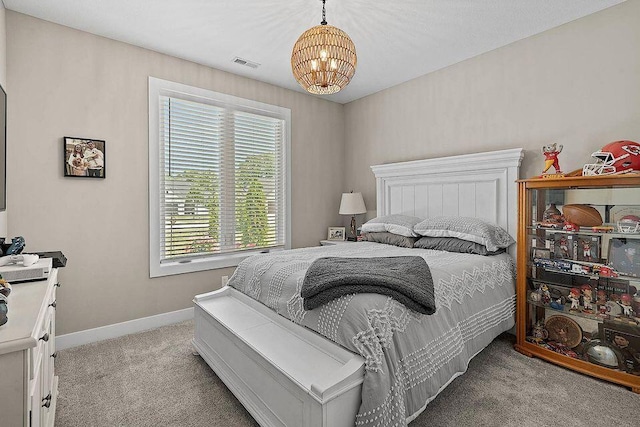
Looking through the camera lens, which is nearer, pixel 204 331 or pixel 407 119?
pixel 204 331

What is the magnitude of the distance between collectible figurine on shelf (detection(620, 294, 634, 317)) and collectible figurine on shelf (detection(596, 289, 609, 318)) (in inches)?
3.4

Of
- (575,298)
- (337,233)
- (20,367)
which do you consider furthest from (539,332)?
(20,367)

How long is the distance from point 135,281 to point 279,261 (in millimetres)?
1627

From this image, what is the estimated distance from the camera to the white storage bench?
1.35m

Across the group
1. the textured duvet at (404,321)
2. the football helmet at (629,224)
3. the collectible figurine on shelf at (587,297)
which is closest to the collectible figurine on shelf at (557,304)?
the collectible figurine on shelf at (587,297)

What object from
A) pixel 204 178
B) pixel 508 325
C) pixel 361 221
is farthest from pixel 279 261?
pixel 361 221

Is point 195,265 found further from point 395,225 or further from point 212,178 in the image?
point 395,225

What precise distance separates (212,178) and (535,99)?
3.19 meters

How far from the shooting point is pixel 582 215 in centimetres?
228

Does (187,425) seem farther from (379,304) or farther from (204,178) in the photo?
(204,178)

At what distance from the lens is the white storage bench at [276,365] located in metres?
1.35

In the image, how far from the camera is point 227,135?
11.8 ft

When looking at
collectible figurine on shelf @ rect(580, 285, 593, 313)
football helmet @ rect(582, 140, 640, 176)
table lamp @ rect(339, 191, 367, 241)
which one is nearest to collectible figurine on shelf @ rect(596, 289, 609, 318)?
collectible figurine on shelf @ rect(580, 285, 593, 313)

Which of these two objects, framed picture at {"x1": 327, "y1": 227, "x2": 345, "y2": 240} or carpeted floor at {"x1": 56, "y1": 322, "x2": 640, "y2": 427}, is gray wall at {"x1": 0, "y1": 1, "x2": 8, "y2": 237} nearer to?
carpeted floor at {"x1": 56, "y1": 322, "x2": 640, "y2": 427}
